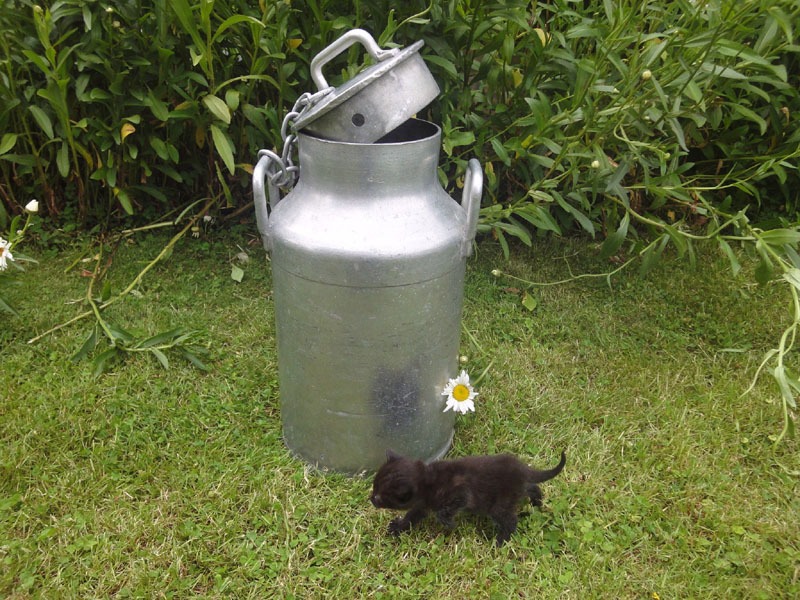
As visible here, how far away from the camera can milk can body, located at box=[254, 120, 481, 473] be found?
1.78 metres

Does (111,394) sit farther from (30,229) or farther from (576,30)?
(576,30)

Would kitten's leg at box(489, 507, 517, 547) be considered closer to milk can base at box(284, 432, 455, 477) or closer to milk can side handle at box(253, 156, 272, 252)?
milk can base at box(284, 432, 455, 477)

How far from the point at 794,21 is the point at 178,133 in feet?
8.54

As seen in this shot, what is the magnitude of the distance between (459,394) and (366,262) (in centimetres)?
59

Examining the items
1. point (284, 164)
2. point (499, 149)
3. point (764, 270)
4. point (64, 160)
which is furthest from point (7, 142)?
point (764, 270)

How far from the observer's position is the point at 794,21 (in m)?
2.35

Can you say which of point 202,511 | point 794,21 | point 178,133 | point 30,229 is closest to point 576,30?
point 794,21

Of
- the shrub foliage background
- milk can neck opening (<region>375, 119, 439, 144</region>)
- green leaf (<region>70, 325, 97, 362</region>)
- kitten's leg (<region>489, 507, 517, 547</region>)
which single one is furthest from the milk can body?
green leaf (<region>70, 325, 97, 362</region>)

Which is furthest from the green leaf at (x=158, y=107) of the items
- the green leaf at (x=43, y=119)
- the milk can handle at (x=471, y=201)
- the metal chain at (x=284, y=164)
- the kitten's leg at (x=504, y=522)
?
the kitten's leg at (x=504, y=522)

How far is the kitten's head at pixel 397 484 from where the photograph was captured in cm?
179

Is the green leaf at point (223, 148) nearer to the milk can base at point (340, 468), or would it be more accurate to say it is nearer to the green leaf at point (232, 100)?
the green leaf at point (232, 100)

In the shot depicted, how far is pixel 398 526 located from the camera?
6.14ft

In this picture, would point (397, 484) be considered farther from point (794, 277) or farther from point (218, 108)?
point (218, 108)

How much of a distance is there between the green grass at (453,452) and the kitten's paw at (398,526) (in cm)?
3
